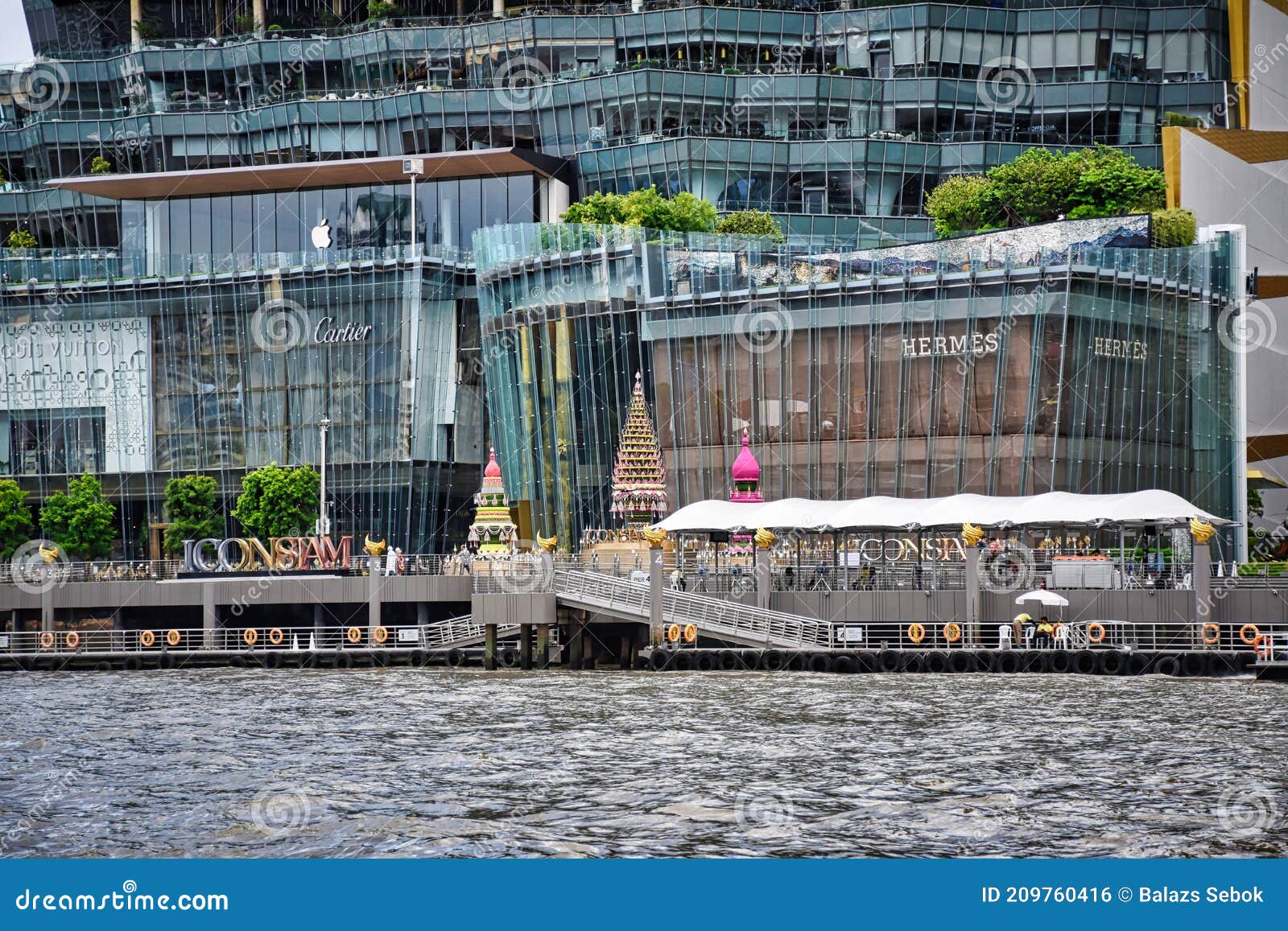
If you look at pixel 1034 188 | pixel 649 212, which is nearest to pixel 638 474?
pixel 649 212

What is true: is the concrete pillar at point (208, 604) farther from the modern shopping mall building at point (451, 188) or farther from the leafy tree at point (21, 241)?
the leafy tree at point (21, 241)

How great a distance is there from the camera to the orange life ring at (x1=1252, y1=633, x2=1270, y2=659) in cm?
6375

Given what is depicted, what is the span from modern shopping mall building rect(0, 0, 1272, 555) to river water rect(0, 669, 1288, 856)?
44.5 metres

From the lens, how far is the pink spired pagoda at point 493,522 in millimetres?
90875

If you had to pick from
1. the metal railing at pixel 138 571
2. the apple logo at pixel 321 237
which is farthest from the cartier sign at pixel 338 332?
the metal railing at pixel 138 571

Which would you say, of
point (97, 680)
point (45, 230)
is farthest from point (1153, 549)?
point (45, 230)

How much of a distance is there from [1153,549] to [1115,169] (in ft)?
114

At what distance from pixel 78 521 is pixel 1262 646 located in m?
75.0

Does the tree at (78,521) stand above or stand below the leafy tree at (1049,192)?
below

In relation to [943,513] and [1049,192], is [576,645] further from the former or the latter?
[1049,192]

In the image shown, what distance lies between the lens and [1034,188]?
114 metres

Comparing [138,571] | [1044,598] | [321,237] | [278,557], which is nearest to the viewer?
[1044,598]

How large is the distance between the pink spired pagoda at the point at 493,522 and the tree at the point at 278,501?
59.2 ft

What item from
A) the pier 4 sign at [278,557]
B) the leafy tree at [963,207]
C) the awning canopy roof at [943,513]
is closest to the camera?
the awning canopy roof at [943,513]
